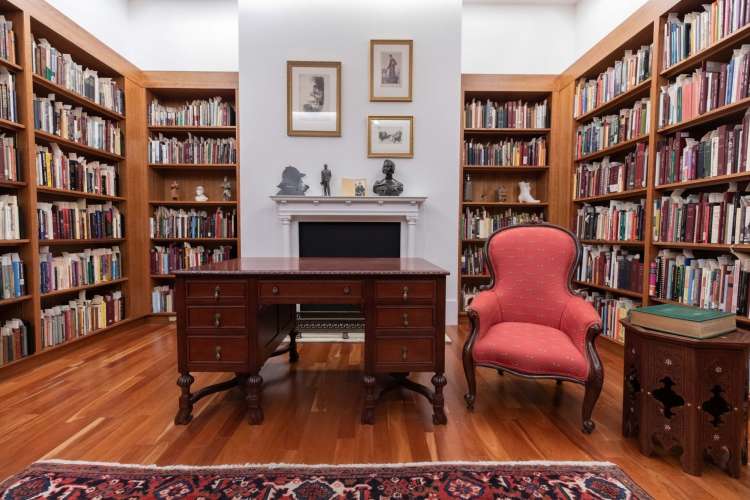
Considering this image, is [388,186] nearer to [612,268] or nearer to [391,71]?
[391,71]

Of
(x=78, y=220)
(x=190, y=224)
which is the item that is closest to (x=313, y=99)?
(x=190, y=224)

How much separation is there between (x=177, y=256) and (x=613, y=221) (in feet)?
15.0

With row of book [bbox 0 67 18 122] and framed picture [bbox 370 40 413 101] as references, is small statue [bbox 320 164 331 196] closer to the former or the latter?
framed picture [bbox 370 40 413 101]

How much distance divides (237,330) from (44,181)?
244 cm

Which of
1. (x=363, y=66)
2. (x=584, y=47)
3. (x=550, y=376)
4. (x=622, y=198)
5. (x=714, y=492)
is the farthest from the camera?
(x=584, y=47)

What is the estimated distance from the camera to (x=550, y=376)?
190 cm

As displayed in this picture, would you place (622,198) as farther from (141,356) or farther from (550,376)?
(141,356)

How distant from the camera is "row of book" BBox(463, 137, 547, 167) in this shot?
14.1ft

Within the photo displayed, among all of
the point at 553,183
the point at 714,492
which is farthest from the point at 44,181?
the point at 553,183

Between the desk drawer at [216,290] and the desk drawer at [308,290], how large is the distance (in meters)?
0.11

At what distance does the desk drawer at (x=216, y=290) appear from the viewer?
6.28 ft

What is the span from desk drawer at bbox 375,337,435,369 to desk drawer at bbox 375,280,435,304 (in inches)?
8.6

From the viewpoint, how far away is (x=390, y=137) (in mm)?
4031

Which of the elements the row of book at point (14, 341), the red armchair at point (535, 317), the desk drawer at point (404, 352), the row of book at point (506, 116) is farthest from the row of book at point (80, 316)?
the row of book at point (506, 116)
